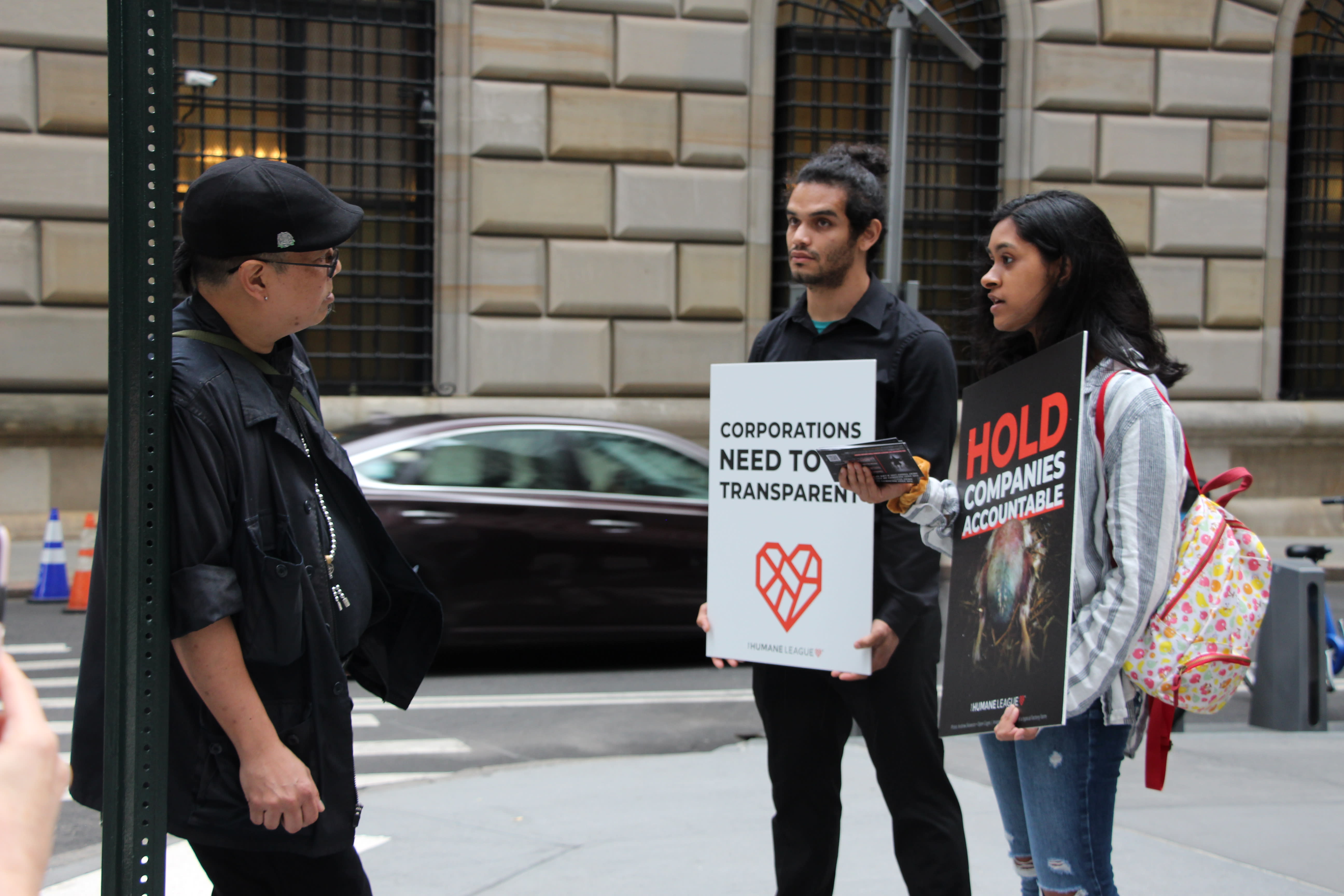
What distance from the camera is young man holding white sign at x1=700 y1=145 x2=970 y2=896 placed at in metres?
2.99

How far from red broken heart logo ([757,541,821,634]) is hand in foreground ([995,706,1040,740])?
729 millimetres

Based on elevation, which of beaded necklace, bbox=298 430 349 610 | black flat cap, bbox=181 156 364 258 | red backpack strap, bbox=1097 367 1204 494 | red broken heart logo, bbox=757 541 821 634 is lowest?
red broken heart logo, bbox=757 541 821 634

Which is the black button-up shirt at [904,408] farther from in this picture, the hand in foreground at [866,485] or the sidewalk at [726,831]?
the sidewalk at [726,831]

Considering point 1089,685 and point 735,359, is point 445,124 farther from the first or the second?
point 1089,685

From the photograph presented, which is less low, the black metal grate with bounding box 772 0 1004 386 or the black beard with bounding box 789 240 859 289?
the black metal grate with bounding box 772 0 1004 386

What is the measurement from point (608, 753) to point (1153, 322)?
4026 mm

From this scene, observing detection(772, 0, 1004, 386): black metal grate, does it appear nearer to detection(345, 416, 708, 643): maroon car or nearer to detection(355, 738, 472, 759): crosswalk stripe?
detection(345, 416, 708, 643): maroon car

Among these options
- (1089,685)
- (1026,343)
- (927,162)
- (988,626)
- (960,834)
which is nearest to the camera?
(1089,685)

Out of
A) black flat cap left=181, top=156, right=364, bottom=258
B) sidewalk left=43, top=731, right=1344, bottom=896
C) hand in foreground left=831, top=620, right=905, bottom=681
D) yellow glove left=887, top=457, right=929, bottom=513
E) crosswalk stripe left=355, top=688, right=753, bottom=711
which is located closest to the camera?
black flat cap left=181, top=156, right=364, bottom=258

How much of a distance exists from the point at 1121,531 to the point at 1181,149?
1372 centimetres

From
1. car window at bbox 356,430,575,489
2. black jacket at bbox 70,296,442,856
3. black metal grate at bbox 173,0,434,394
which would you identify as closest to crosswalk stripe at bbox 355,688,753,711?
car window at bbox 356,430,575,489

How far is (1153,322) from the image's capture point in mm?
2639

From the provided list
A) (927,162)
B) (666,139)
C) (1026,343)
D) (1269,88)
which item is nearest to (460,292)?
(666,139)

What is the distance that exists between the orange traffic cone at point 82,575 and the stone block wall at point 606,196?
4.30 meters
